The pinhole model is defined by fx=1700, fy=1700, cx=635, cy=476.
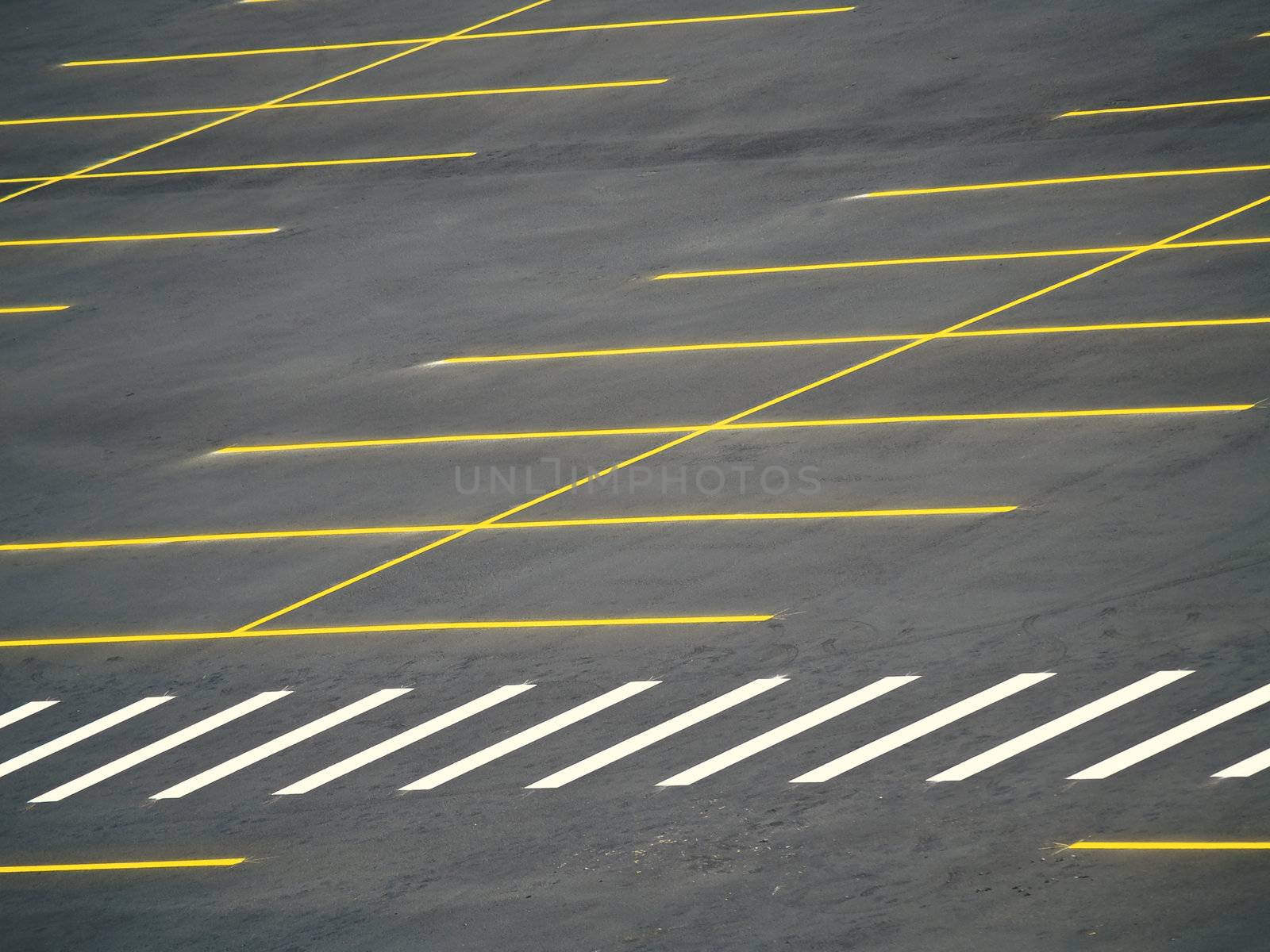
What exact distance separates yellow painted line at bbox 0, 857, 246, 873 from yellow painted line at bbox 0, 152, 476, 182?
10794mm

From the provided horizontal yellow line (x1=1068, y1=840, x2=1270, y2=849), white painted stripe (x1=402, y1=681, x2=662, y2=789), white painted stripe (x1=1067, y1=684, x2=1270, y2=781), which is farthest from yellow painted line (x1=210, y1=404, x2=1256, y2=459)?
Answer: horizontal yellow line (x1=1068, y1=840, x2=1270, y2=849)

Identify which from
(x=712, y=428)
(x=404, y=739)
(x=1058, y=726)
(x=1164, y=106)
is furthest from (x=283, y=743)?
(x=1164, y=106)

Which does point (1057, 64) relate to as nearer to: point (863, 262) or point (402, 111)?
point (863, 262)

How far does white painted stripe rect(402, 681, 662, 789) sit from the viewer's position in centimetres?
1160

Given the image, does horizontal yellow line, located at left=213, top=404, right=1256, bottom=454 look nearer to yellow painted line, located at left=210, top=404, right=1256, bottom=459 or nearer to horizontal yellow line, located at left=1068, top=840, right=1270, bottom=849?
yellow painted line, located at left=210, top=404, right=1256, bottom=459

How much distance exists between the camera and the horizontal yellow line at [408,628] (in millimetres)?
12852

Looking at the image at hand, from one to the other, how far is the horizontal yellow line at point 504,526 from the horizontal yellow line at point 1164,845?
3878mm

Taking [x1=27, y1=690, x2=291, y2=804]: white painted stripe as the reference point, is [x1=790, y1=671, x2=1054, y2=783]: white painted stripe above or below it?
below

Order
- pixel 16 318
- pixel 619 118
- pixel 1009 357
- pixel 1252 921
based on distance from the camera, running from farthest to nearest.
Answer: pixel 619 118, pixel 16 318, pixel 1009 357, pixel 1252 921

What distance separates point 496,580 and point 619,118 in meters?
8.32

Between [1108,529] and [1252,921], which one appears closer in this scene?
[1252,921]

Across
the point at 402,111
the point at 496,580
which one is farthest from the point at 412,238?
the point at 496,580

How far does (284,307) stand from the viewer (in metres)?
17.9

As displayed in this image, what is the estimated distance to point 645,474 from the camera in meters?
14.6
